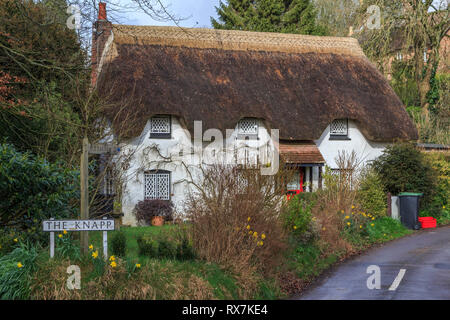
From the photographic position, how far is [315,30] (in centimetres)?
3625

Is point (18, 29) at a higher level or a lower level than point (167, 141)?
higher

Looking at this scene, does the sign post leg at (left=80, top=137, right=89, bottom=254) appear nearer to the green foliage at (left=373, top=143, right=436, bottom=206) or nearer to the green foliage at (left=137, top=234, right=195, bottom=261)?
the green foliage at (left=137, top=234, right=195, bottom=261)

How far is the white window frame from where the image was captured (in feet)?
66.5

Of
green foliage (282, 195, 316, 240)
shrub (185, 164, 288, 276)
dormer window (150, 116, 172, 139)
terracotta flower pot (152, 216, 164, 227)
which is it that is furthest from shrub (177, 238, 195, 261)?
dormer window (150, 116, 172, 139)

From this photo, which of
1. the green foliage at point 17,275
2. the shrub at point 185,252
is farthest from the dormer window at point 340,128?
the green foliage at point 17,275

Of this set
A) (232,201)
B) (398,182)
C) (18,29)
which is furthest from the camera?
(398,182)

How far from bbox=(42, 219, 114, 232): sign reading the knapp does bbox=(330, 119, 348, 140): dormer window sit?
1605 cm

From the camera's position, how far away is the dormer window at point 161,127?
67.2 ft

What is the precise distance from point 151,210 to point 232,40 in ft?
28.5

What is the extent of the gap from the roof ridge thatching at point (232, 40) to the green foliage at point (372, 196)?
8574mm
